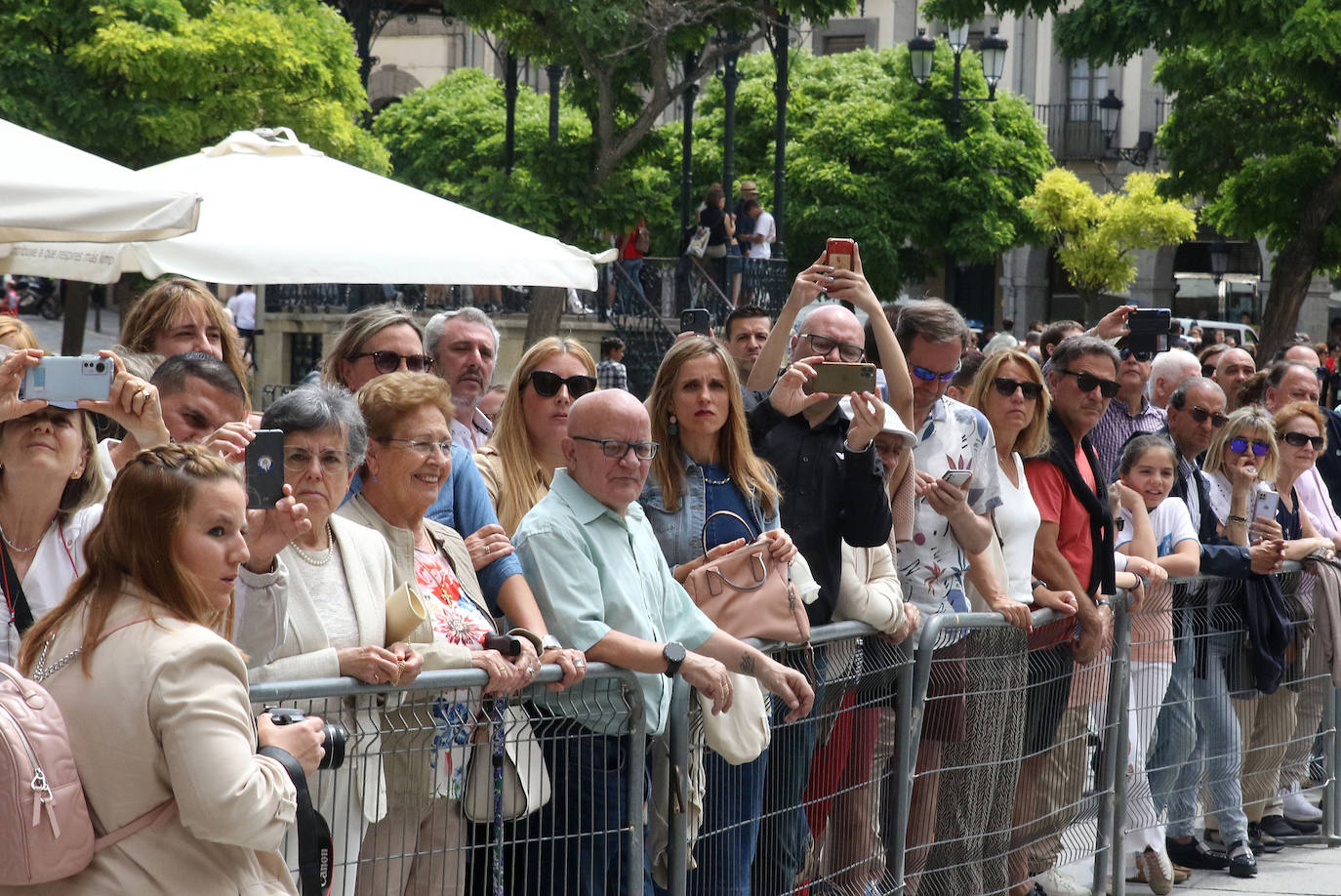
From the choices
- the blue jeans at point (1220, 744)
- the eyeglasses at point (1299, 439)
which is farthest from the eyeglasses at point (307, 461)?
the eyeglasses at point (1299, 439)

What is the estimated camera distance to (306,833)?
10.9 ft

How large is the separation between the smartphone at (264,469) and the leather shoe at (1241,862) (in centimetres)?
513

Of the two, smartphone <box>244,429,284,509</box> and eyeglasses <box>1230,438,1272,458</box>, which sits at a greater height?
smartphone <box>244,429,284,509</box>

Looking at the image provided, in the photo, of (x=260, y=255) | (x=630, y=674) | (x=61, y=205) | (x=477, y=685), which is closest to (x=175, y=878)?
(x=477, y=685)

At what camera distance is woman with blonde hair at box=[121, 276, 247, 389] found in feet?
18.0

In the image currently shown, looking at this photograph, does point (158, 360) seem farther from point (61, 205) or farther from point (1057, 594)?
point (1057, 594)

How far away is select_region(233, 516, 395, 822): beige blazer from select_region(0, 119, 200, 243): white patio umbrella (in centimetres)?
208

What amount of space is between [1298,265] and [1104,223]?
22.2 metres

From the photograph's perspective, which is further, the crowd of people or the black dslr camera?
the black dslr camera

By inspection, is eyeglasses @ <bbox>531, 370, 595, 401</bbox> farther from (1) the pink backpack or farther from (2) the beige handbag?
(1) the pink backpack

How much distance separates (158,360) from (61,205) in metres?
0.73

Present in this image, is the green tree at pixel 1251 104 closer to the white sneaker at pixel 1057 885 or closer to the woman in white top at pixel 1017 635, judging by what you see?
the woman in white top at pixel 1017 635

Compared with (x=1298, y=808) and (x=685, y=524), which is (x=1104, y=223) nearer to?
(x=1298, y=808)

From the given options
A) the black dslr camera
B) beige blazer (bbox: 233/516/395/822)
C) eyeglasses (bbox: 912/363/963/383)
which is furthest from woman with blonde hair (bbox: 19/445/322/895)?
eyeglasses (bbox: 912/363/963/383)
